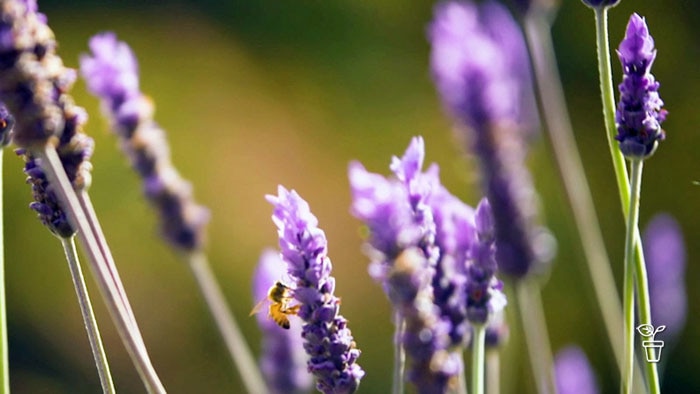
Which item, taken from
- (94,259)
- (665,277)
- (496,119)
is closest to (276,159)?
(496,119)

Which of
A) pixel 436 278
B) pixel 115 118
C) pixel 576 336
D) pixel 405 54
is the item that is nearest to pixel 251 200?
pixel 405 54

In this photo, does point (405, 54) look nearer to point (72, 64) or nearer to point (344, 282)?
point (344, 282)

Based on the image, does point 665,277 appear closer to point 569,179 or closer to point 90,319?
point 569,179

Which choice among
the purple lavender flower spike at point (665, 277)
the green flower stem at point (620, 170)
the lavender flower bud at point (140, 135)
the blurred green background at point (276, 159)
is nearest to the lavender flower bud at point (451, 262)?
the green flower stem at point (620, 170)

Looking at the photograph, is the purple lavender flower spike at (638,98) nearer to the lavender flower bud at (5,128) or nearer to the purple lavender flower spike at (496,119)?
the lavender flower bud at (5,128)

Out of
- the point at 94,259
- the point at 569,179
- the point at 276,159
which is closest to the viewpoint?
the point at 94,259

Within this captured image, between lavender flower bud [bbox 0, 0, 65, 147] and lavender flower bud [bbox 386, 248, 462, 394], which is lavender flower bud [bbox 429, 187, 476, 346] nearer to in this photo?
lavender flower bud [bbox 386, 248, 462, 394]


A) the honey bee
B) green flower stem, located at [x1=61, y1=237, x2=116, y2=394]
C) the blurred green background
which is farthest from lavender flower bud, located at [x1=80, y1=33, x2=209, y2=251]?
the blurred green background
